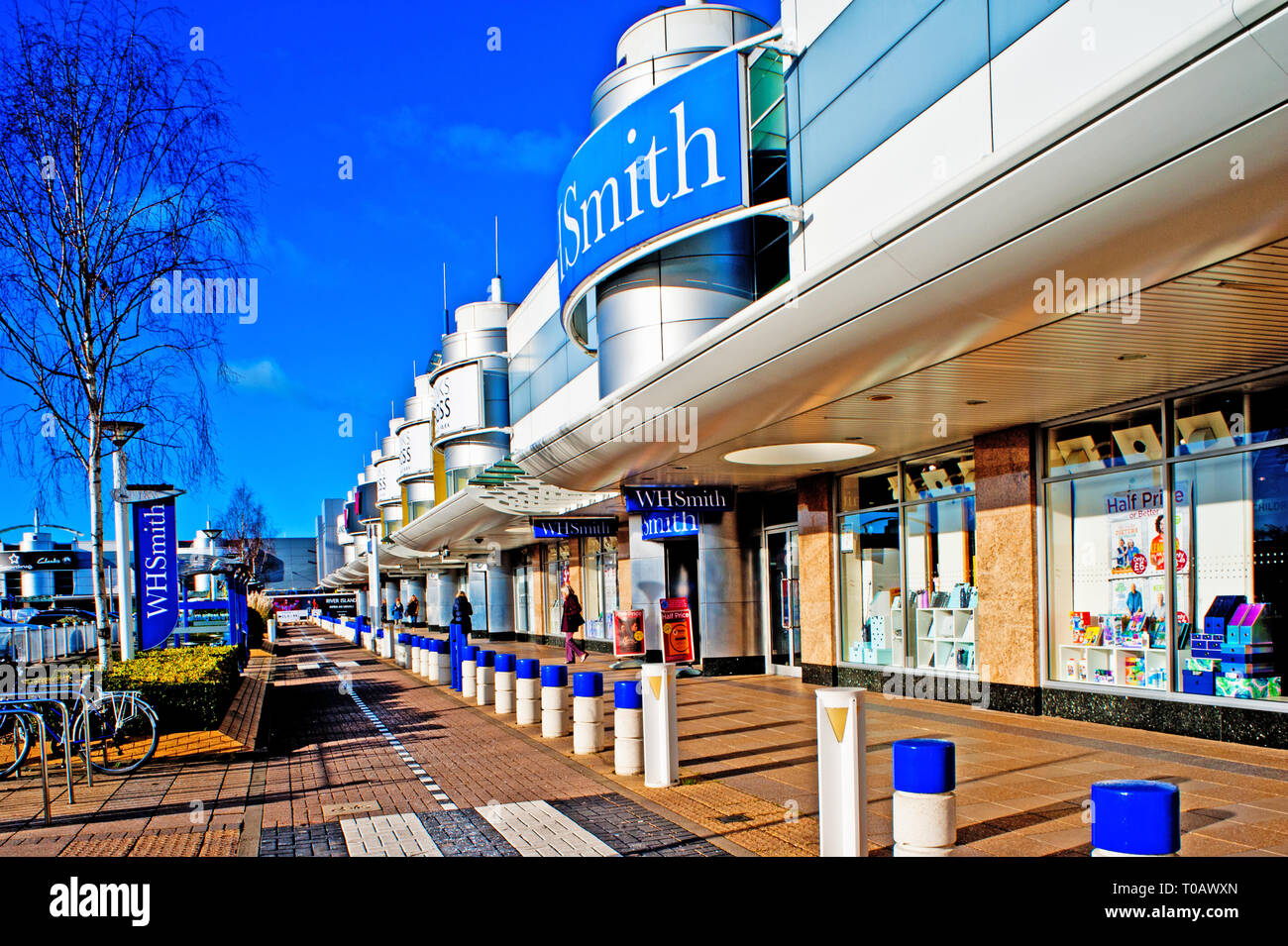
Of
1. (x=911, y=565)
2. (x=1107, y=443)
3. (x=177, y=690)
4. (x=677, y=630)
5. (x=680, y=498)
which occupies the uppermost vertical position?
(x=1107, y=443)

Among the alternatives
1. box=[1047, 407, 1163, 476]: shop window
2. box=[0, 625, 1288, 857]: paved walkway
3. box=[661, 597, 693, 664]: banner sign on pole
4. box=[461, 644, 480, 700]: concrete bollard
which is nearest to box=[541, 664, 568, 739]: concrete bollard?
box=[0, 625, 1288, 857]: paved walkway

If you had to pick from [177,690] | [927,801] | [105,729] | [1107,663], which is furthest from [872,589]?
[927,801]

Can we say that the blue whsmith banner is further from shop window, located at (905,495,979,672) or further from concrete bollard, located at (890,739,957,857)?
concrete bollard, located at (890,739,957,857)

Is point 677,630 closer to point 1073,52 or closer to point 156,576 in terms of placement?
point 156,576

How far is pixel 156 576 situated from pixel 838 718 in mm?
13605

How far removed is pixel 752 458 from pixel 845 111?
216 inches

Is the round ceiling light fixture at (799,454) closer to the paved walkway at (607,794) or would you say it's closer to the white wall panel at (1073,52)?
the paved walkway at (607,794)

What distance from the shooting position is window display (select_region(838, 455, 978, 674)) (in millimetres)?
14195

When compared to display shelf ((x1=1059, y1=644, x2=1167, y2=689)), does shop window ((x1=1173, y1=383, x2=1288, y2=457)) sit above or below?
above

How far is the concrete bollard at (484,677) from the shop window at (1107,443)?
896cm

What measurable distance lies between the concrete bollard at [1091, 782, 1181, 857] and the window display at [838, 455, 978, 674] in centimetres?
1070

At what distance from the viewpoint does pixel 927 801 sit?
520 centimetres
